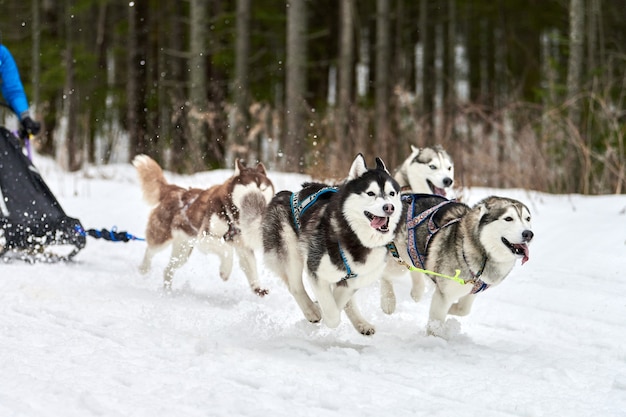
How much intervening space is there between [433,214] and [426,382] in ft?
4.99

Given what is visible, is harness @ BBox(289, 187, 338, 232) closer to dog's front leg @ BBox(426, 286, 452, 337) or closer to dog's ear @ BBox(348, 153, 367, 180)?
dog's ear @ BBox(348, 153, 367, 180)

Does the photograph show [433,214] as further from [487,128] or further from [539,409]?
[487,128]

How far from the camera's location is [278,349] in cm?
394

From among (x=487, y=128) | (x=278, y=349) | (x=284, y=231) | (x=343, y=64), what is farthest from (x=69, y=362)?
(x=343, y=64)

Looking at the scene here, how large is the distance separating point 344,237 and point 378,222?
23 centimetres

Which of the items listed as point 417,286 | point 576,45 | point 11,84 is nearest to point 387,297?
point 417,286

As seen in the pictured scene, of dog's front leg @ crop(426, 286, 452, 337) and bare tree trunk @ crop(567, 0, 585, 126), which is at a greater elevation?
bare tree trunk @ crop(567, 0, 585, 126)

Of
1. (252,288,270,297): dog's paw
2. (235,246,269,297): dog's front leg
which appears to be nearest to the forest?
(235,246,269,297): dog's front leg

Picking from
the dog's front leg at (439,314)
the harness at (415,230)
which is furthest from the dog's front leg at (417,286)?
the dog's front leg at (439,314)

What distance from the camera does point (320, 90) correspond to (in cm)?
2116

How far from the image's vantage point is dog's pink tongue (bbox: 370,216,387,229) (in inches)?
152

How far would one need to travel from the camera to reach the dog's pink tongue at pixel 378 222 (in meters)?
3.85

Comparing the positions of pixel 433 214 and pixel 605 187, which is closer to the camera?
pixel 433 214

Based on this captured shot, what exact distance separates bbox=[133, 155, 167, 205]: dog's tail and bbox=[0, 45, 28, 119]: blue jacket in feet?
4.18
